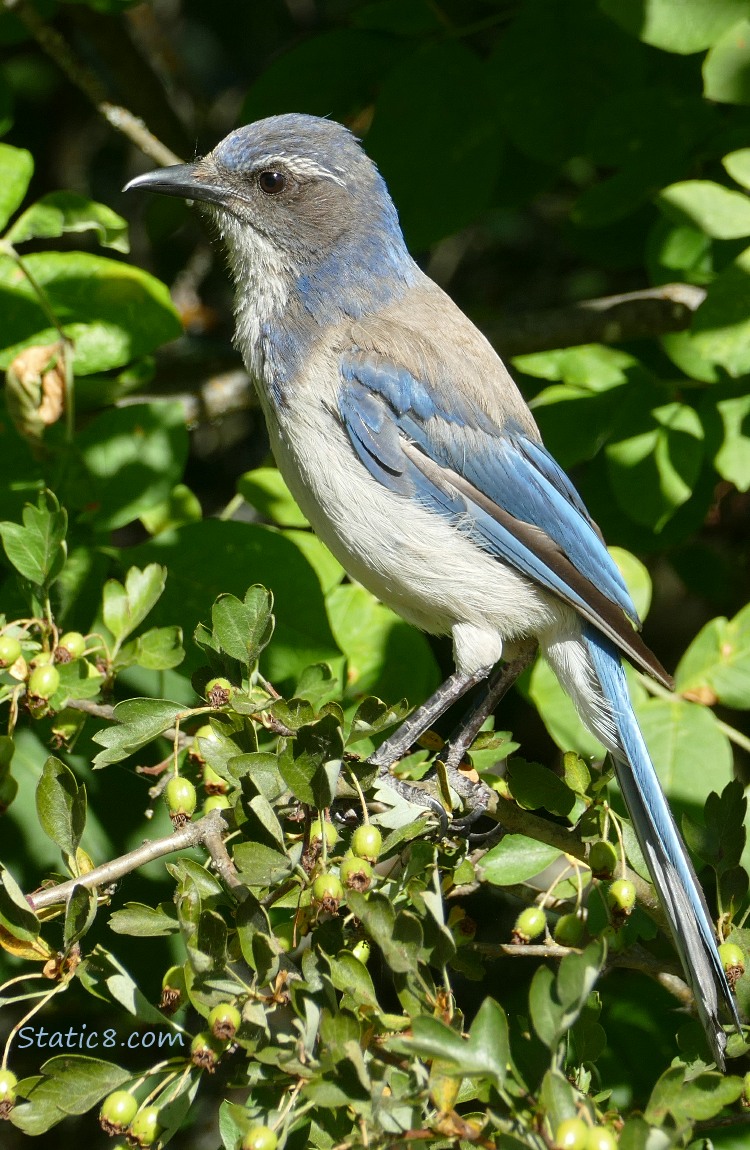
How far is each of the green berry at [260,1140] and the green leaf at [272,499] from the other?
218cm

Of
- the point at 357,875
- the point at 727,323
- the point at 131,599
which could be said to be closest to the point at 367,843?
the point at 357,875

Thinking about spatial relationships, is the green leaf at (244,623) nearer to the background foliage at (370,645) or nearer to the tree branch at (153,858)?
the background foliage at (370,645)

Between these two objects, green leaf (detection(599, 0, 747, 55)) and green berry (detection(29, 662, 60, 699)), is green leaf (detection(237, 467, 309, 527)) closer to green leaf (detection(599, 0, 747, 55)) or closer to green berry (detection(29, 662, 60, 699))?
green berry (detection(29, 662, 60, 699))

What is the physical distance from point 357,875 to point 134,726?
582mm

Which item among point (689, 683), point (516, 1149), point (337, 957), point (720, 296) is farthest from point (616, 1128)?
point (720, 296)

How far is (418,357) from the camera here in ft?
11.4

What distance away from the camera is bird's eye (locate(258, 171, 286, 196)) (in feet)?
12.7

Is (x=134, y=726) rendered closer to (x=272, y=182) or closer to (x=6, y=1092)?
(x=6, y=1092)

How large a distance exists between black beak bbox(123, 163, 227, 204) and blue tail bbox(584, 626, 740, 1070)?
6.39 feet

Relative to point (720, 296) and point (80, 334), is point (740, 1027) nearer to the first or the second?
point (720, 296)

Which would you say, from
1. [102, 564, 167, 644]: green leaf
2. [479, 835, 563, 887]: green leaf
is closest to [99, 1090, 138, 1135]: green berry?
[479, 835, 563, 887]: green leaf

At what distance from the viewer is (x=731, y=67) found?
10.5 ft

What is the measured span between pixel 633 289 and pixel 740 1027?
12.3ft

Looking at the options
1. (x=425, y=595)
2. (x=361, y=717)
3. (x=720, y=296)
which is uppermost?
(x=720, y=296)
